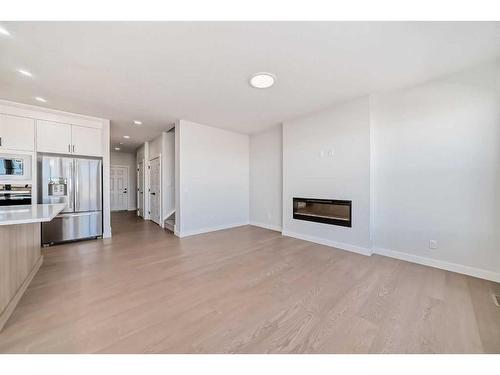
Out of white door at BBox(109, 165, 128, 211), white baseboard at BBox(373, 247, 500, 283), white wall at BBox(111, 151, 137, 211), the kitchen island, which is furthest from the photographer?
white wall at BBox(111, 151, 137, 211)

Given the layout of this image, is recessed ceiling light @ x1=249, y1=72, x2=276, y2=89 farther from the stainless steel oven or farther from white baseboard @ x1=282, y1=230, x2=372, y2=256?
the stainless steel oven

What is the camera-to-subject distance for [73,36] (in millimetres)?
1805

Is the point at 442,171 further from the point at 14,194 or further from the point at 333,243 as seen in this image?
the point at 14,194

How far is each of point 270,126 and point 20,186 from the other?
195 inches

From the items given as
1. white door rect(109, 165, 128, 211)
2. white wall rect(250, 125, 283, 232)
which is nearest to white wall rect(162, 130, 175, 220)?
white wall rect(250, 125, 283, 232)

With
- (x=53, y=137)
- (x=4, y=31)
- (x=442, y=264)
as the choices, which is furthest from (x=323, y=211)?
(x=53, y=137)

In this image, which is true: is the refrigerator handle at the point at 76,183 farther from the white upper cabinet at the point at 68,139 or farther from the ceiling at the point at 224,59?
the ceiling at the point at 224,59

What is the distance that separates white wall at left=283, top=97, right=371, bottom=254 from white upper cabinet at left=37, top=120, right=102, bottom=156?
4.09 metres

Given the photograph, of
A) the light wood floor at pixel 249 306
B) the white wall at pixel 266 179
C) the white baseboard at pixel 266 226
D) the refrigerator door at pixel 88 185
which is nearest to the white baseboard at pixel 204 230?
the white baseboard at pixel 266 226

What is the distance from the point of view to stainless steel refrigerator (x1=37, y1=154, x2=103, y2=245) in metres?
3.61
